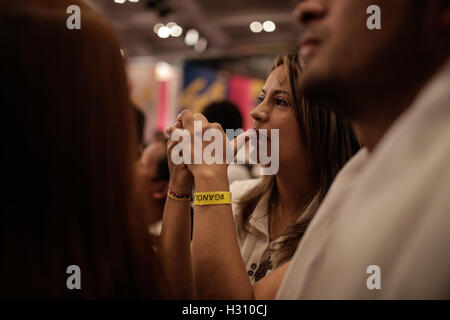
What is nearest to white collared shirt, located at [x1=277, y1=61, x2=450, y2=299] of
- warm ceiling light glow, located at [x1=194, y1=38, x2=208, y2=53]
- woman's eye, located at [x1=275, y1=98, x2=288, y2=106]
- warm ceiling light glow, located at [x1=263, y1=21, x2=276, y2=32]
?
woman's eye, located at [x1=275, y1=98, x2=288, y2=106]

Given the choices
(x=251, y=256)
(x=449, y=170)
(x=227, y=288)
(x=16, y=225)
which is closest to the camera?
(x=449, y=170)

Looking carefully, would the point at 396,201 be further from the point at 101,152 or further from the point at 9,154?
the point at 9,154

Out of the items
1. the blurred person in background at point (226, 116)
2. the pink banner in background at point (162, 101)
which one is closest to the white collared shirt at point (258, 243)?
the blurred person in background at point (226, 116)

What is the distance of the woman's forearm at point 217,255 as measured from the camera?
2.79 feet

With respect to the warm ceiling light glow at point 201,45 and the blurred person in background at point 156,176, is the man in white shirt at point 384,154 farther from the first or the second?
the warm ceiling light glow at point 201,45

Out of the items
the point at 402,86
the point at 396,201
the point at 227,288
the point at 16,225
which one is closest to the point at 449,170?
the point at 396,201

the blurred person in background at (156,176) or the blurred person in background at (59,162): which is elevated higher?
the blurred person in background at (156,176)

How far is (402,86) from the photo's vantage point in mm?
636

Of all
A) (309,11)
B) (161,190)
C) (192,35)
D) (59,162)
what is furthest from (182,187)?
(192,35)

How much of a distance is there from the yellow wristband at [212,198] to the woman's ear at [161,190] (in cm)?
92

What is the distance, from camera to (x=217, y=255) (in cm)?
87

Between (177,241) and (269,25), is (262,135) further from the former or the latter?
(269,25)

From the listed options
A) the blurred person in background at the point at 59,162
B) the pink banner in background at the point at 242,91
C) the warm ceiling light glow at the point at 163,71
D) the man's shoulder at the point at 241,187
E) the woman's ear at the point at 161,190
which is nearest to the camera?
the blurred person in background at the point at 59,162
